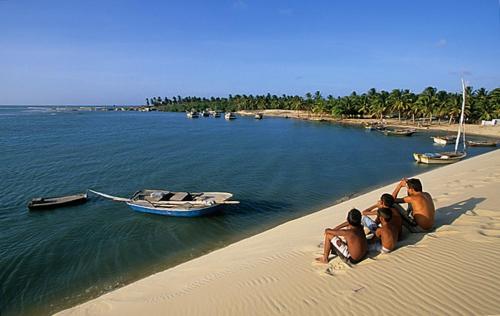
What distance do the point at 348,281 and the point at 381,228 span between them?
68.2 inches

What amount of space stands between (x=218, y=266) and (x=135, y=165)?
30.1 meters

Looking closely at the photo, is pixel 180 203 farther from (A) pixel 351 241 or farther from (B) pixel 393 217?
(B) pixel 393 217

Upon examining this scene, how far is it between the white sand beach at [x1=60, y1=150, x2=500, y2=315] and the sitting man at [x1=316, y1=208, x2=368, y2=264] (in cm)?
24

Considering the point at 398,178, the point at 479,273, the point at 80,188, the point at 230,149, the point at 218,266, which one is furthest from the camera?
the point at 230,149

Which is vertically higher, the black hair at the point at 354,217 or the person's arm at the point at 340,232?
the black hair at the point at 354,217

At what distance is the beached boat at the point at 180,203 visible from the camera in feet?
66.5

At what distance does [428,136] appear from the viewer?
72.4 meters

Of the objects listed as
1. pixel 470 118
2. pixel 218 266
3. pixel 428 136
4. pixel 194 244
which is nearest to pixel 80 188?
pixel 194 244

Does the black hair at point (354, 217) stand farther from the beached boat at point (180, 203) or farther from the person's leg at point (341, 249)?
the beached boat at point (180, 203)

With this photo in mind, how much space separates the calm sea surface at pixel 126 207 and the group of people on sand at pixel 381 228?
9.24 meters

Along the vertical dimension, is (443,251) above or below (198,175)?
above

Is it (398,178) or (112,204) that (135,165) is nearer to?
(112,204)

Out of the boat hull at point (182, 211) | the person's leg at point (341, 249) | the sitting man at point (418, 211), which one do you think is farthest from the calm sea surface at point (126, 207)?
the sitting man at point (418, 211)

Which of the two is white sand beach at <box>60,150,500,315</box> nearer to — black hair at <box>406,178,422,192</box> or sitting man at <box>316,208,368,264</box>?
sitting man at <box>316,208,368,264</box>
